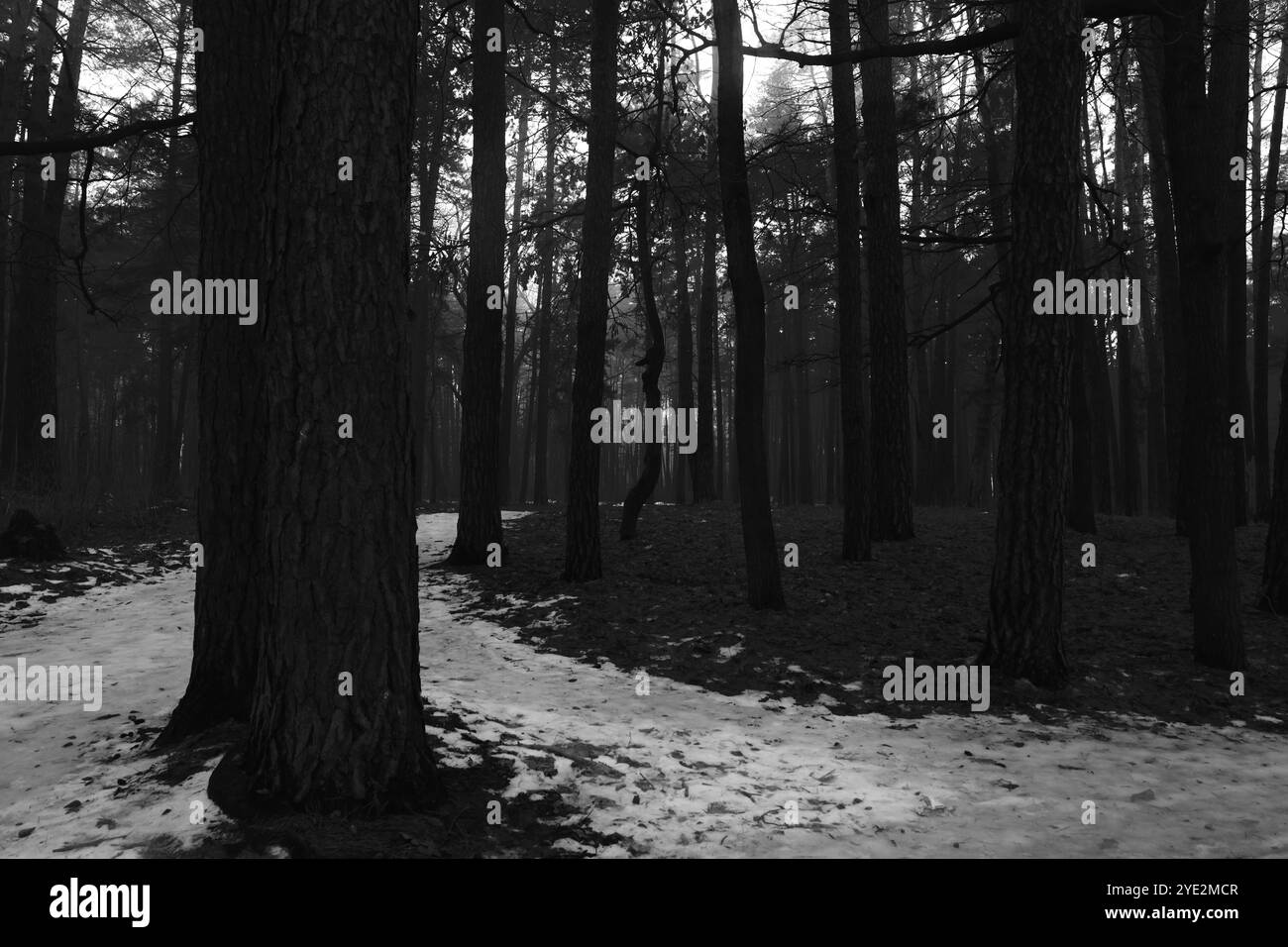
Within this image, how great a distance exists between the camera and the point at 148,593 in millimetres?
9648

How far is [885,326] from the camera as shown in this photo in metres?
12.0

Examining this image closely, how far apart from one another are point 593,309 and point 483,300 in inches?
62.3

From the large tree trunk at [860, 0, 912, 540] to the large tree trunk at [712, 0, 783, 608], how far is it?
346 centimetres

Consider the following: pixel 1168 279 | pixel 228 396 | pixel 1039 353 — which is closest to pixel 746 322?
pixel 1039 353

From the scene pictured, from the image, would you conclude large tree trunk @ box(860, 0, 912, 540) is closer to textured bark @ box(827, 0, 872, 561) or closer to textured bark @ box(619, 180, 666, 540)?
textured bark @ box(827, 0, 872, 561)

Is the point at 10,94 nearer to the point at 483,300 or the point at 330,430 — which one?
the point at 483,300

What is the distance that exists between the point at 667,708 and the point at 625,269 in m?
11.0

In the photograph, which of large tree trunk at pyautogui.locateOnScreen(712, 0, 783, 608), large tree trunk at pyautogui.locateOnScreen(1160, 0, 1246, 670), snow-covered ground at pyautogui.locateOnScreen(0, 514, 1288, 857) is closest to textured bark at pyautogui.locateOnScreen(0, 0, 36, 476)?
snow-covered ground at pyautogui.locateOnScreen(0, 514, 1288, 857)

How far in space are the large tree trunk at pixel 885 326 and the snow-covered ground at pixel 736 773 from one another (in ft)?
19.8

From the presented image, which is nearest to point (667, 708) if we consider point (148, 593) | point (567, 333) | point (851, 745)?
point (851, 745)

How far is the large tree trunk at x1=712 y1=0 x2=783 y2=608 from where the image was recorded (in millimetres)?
9031

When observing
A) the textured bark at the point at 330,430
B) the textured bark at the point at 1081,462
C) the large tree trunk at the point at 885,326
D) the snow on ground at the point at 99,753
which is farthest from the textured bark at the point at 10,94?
the textured bark at the point at 1081,462

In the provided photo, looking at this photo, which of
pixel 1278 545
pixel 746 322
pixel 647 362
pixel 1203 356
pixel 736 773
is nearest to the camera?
pixel 736 773
